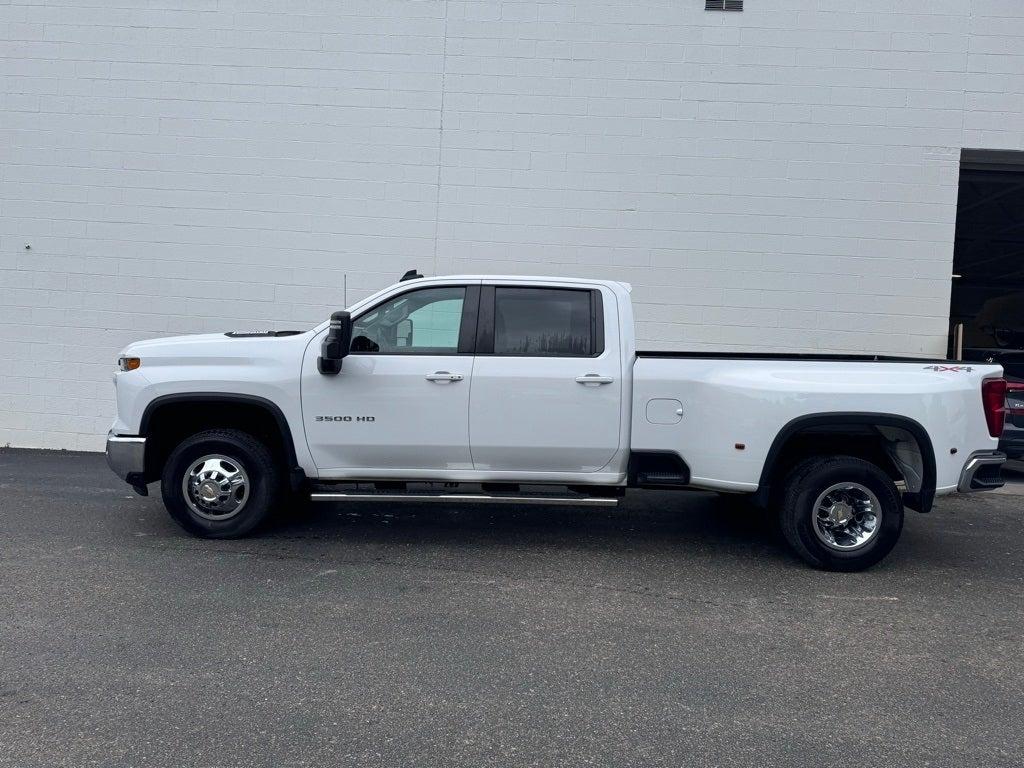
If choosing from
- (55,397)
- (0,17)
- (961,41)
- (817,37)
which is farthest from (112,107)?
(961,41)

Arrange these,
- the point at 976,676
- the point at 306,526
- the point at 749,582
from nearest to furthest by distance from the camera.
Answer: the point at 976,676 < the point at 749,582 < the point at 306,526

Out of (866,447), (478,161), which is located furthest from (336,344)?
(478,161)

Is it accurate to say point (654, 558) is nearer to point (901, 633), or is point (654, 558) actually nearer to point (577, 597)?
point (577, 597)

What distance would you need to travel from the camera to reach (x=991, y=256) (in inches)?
890

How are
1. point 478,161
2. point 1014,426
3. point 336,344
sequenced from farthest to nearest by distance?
point 478,161 → point 1014,426 → point 336,344

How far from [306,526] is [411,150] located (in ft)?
17.0

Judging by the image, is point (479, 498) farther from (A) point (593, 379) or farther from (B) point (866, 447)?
(B) point (866, 447)

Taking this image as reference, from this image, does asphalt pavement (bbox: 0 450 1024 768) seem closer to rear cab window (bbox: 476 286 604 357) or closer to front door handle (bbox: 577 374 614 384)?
front door handle (bbox: 577 374 614 384)

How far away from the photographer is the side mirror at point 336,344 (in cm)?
579

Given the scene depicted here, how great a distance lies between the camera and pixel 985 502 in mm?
8719

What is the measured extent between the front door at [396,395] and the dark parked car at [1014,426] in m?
6.52

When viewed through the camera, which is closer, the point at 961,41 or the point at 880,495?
the point at 880,495

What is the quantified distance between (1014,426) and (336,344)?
24.8 feet

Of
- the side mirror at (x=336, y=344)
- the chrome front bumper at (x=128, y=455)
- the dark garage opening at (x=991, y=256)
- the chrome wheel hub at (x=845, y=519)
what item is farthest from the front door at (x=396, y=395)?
the dark garage opening at (x=991, y=256)
